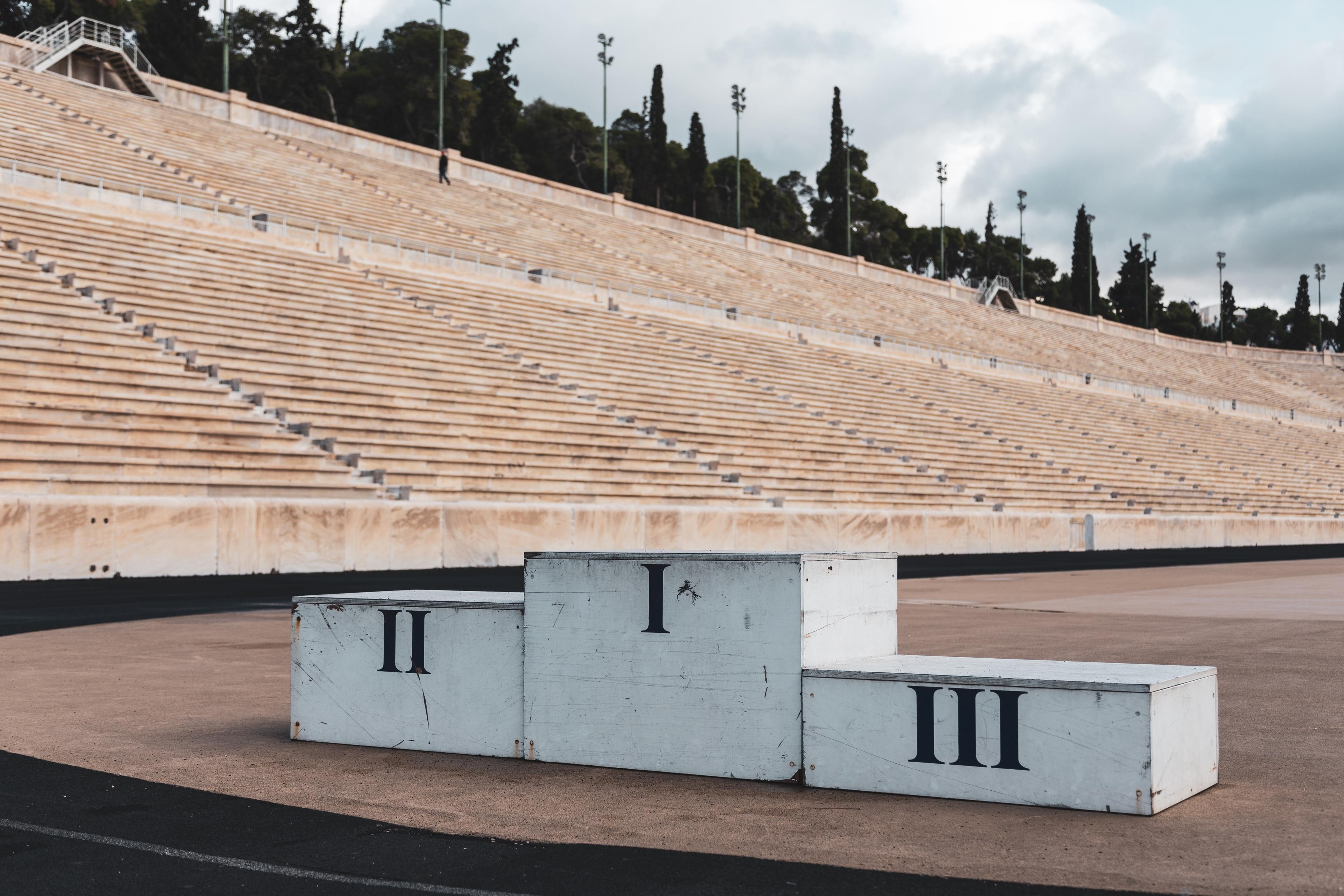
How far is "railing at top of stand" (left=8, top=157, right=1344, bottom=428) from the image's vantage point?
22469mm

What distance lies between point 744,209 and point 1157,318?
4456cm

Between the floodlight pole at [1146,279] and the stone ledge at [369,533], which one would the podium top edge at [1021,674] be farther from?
the floodlight pole at [1146,279]

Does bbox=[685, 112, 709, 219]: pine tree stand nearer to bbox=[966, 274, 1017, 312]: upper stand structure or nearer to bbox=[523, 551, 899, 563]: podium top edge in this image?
bbox=[966, 274, 1017, 312]: upper stand structure

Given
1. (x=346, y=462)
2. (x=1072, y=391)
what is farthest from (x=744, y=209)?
(x=346, y=462)

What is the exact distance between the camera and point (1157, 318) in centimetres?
10575

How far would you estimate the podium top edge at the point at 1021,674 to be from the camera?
13.8 feet

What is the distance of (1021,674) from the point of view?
443 centimetres

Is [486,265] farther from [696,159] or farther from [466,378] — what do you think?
[696,159]

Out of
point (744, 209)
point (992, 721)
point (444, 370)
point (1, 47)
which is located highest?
point (744, 209)

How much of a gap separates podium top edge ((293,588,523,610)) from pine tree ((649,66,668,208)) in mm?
62923

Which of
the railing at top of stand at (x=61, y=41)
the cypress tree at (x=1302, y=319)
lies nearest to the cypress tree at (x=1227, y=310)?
the cypress tree at (x=1302, y=319)

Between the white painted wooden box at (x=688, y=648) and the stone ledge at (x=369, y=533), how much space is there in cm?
545

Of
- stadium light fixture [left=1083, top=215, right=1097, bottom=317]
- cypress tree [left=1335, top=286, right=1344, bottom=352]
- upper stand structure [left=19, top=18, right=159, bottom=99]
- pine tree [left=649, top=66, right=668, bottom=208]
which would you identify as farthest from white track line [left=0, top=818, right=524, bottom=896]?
cypress tree [left=1335, top=286, right=1344, bottom=352]

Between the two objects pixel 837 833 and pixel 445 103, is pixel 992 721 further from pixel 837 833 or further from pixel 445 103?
pixel 445 103
